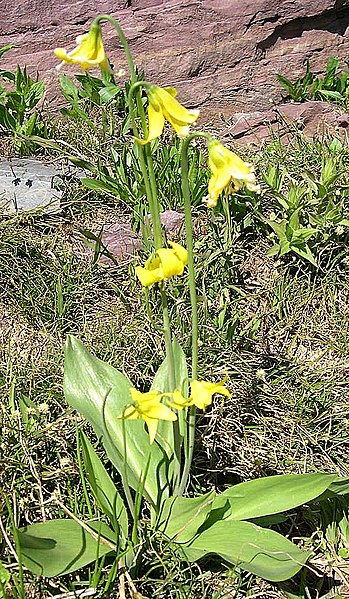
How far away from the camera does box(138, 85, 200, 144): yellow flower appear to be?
1332mm

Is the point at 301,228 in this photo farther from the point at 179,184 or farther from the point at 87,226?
the point at 87,226

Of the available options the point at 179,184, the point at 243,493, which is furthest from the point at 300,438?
the point at 179,184

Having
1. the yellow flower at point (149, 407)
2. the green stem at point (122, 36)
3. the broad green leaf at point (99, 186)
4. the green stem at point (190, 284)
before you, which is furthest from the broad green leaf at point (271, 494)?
the broad green leaf at point (99, 186)

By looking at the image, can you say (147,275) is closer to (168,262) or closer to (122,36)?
(168,262)

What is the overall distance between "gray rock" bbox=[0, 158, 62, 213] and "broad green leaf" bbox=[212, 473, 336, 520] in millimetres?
1442

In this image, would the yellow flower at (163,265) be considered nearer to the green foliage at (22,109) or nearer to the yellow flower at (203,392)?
the yellow flower at (203,392)

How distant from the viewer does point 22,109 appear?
307 centimetres

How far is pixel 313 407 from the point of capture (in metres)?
2.24

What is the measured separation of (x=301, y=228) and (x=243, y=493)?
3.73 feet

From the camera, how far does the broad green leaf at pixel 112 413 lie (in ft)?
6.09

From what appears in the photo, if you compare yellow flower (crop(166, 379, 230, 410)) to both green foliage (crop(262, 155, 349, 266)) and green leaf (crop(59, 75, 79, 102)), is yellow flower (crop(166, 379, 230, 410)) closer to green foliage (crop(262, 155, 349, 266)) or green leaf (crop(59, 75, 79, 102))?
green foliage (crop(262, 155, 349, 266))

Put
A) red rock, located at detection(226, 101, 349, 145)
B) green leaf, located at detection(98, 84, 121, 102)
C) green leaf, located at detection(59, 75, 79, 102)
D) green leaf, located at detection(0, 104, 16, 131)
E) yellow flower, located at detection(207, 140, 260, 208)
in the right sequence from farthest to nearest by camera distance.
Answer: red rock, located at detection(226, 101, 349, 145) → green leaf, located at detection(59, 75, 79, 102) → green leaf, located at detection(98, 84, 121, 102) → green leaf, located at detection(0, 104, 16, 131) → yellow flower, located at detection(207, 140, 260, 208)

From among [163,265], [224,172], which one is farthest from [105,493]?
[224,172]

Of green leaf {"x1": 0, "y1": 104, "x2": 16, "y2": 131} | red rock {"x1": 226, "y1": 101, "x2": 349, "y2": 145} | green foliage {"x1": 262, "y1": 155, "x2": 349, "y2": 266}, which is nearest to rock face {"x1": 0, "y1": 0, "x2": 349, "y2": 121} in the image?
red rock {"x1": 226, "y1": 101, "x2": 349, "y2": 145}
